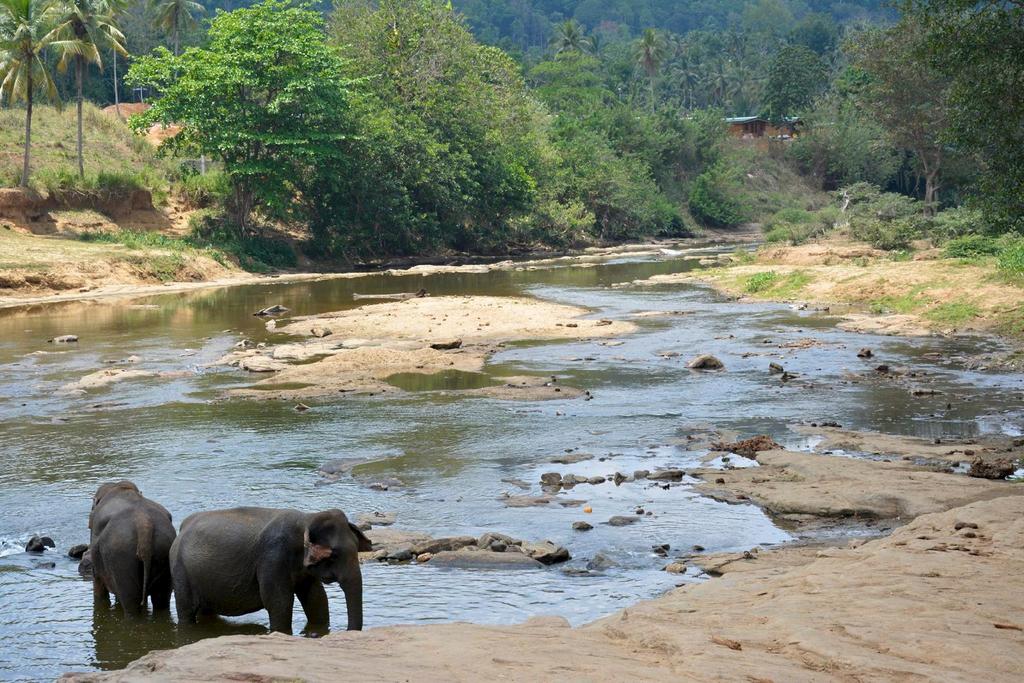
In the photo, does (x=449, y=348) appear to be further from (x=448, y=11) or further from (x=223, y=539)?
(x=448, y=11)

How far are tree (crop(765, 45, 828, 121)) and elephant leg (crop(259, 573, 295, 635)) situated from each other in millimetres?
104279

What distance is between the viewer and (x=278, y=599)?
8539 mm

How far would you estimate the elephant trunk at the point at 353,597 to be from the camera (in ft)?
26.7

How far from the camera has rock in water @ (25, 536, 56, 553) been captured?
1141 centimetres

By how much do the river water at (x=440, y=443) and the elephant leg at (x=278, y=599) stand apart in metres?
0.41

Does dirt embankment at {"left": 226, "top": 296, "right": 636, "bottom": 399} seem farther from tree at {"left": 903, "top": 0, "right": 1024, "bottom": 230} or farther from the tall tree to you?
the tall tree

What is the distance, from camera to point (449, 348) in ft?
83.1

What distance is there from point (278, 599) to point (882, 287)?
92.3 feet

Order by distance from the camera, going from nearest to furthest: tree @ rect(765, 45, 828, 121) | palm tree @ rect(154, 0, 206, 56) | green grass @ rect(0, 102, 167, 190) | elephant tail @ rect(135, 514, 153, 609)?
elephant tail @ rect(135, 514, 153, 609) < green grass @ rect(0, 102, 167, 190) < palm tree @ rect(154, 0, 206, 56) < tree @ rect(765, 45, 828, 121)

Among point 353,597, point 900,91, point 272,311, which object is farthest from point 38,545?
point 900,91

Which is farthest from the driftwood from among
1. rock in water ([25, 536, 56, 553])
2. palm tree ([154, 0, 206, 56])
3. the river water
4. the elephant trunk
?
palm tree ([154, 0, 206, 56])

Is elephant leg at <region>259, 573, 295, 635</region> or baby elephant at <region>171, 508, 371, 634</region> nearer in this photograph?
baby elephant at <region>171, 508, 371, 634</region>

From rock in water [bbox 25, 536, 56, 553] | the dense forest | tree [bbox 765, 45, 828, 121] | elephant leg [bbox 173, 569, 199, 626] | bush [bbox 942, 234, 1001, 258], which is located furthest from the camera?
tree [bbox 765, 45, 828, 121]

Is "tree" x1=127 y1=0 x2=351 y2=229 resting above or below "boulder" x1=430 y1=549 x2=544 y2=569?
above
